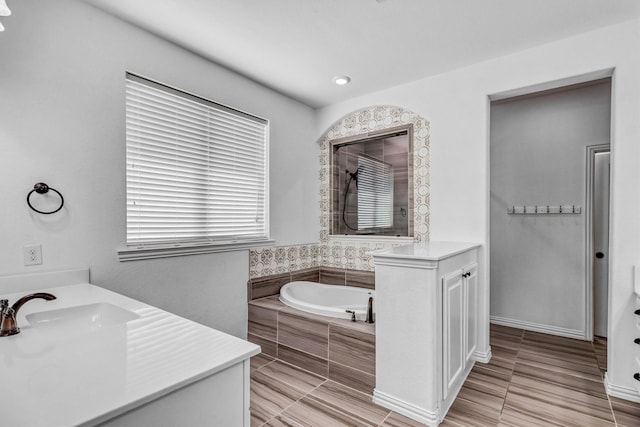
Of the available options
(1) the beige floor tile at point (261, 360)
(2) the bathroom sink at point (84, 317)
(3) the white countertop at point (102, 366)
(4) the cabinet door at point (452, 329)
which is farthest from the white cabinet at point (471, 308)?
(2) the bathroom sink at point (84, 317)

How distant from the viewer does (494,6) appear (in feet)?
6.46

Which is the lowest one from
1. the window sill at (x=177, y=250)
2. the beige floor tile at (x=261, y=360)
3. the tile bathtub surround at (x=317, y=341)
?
the beige floor tile at (x=261, y=360)

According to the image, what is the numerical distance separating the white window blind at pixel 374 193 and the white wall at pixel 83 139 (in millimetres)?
1604

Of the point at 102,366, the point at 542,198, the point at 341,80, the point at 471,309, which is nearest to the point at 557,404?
the point at 471,309

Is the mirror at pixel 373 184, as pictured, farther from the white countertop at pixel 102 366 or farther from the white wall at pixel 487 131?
the white countertop at pixel 102 366

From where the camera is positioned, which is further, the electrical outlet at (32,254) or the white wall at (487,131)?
the white wall at (487,131)

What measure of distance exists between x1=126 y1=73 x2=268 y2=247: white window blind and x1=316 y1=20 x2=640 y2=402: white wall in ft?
4.22

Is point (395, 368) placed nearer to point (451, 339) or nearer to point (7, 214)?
point (451, 339)

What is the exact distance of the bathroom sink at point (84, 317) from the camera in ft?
4.40

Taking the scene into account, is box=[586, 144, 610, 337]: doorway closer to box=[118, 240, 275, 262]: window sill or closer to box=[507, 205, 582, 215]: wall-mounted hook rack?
box=[507, 205, 582, 215]: wall-mounted hook rack

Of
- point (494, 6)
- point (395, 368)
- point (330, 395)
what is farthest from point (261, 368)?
point (494, 6)

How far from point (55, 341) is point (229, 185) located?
76.5 inches

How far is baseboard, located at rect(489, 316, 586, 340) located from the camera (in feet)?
10.4

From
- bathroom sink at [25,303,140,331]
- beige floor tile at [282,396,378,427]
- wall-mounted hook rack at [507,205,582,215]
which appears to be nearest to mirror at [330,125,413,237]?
wall-mounted hook rack at [507,205,582,215]
